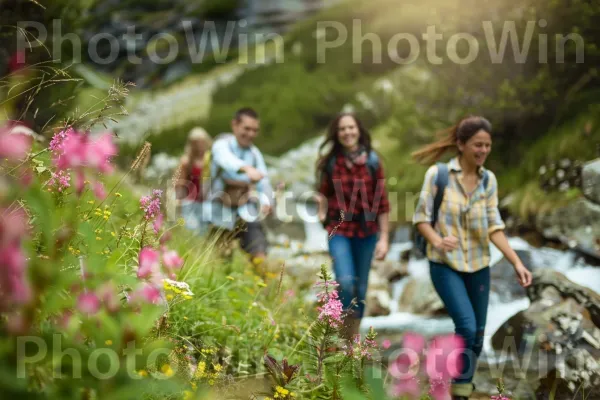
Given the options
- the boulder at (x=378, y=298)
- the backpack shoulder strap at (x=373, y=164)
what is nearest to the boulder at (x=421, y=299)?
the boulder at (x=378, y=298)

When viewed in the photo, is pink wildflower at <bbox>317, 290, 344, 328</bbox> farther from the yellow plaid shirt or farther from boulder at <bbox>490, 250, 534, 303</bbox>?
boulder at <bbox>490, 250, 534, 303</bbox>

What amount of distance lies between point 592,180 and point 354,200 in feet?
10.2

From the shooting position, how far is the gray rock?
566cm

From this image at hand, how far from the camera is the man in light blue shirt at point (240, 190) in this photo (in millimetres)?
4438

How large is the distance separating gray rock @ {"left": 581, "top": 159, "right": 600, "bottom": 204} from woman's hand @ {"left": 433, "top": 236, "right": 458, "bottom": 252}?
3278mm

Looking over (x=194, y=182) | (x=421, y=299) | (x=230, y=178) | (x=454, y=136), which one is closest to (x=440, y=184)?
(x=454, y=136)

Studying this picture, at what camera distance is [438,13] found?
8695mm

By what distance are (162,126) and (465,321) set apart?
41.7 feet

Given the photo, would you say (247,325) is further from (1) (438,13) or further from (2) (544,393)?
(1) (438,13)

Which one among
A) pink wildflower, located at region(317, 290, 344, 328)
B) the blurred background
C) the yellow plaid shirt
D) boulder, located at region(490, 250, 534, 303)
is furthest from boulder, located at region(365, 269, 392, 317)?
pink wildflower, located at region(317, 290, 344, 328)

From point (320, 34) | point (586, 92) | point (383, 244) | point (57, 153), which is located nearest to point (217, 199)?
point (383, 244)

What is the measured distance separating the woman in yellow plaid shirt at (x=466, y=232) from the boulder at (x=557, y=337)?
0.69 m

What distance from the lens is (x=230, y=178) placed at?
14.5 ft

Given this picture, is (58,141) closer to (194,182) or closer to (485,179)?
(485,179)
